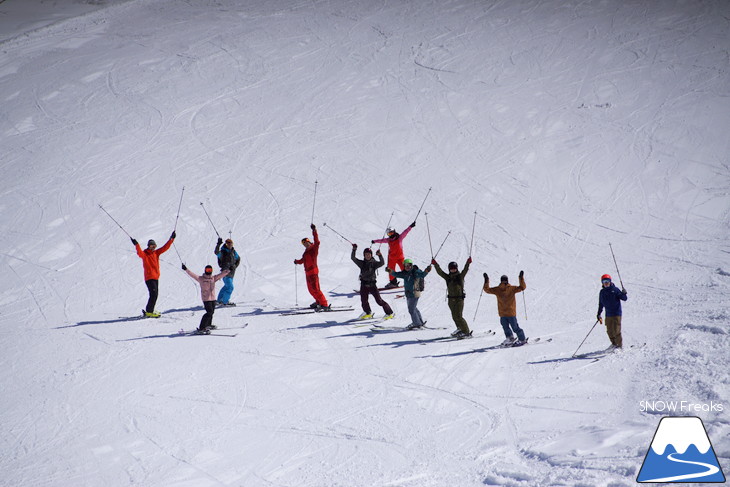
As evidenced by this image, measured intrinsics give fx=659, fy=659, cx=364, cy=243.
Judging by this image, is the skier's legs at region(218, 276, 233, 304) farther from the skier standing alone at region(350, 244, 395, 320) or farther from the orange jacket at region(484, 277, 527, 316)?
the orange jacket at region(484, 277, 527, 316)

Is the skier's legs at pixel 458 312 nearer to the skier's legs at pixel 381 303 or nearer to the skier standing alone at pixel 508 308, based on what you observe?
the skier standing alone at pixel 508 308

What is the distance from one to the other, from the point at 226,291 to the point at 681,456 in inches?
348

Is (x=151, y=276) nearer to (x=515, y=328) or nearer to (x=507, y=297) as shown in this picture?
(x=507, y=297)

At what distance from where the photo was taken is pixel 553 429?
23.6ft

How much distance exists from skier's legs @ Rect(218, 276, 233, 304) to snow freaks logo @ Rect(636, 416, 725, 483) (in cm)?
839

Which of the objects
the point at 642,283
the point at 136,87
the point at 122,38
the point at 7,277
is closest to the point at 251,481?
the point at 642,283

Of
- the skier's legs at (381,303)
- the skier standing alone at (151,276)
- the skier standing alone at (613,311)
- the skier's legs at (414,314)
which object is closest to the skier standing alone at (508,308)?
the skier standing alone at (613,311)

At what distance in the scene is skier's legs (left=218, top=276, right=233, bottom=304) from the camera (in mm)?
12766

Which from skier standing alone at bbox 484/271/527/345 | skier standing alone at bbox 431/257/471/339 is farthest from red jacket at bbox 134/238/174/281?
skier standing alone at bbox 484/271/527/345

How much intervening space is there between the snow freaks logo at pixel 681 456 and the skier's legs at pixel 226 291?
8.39 metres

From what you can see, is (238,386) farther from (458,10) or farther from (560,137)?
(458,10)

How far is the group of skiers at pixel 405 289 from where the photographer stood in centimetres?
942

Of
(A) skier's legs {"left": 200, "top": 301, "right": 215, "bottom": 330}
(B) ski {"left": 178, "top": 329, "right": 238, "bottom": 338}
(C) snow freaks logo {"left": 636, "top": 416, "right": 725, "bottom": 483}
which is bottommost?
(C) snow freaks logo {"left": 636, "top": 416, "right": 725, "bottom": 483}

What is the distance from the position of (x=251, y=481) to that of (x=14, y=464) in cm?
283
